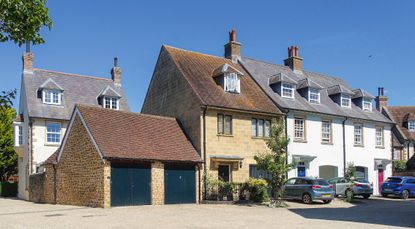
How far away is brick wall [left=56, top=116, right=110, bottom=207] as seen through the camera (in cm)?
2294

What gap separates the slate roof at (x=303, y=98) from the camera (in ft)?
108

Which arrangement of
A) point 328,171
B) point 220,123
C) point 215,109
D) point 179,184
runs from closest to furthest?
1. point 179,184
2. point 215,109
3. point 220,123
4. point 328,171

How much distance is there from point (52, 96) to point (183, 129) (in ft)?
41.7

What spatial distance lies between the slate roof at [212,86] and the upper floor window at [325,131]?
5004 millimetres

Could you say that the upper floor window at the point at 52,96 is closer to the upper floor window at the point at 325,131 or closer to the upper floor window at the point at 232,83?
the upper floor window at the point at 232,83

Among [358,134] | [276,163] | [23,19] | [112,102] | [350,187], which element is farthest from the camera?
[112,102]

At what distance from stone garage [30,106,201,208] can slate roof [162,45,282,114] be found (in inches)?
116

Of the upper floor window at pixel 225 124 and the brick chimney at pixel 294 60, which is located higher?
the brick chimney at pixel 294 60

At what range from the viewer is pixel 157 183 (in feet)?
81.9

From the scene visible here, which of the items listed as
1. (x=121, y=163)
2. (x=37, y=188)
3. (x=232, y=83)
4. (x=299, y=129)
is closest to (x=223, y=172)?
(x=232, y=83)

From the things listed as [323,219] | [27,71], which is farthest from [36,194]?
[323,219]

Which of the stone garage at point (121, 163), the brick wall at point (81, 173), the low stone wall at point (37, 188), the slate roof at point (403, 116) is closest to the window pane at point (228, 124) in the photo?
the stone garage at point (121, 163)

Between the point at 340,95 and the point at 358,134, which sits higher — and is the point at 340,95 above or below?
above

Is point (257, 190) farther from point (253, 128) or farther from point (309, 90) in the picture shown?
point (309, 90)
